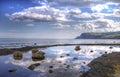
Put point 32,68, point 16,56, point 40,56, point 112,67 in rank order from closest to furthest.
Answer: point 112,67 < point 32,68 < point 40,56 < point 16,56

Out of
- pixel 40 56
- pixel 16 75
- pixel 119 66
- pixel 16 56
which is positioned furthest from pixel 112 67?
pixel 16 56

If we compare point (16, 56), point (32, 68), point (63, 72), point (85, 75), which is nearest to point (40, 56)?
point (16, 56)

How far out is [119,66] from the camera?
1843 inches

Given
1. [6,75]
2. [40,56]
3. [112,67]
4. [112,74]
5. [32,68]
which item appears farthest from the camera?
[40,56]

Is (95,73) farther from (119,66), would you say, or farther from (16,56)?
(16,56)

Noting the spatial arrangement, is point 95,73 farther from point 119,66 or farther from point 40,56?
point 40,56

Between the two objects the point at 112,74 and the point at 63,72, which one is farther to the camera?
the point at 63,72

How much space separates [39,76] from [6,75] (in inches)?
259

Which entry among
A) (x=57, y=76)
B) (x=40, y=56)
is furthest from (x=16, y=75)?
(x=40, y=56)

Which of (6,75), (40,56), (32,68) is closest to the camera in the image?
(6,75)

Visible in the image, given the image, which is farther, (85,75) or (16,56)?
(16,56)

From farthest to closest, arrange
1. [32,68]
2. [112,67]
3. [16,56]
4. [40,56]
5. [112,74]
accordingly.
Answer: [16,56] < [40,56] < [32,68] < [112,67] < [112,74]

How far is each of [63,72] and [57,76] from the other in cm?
369

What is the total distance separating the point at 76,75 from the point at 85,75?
2.11 metres
